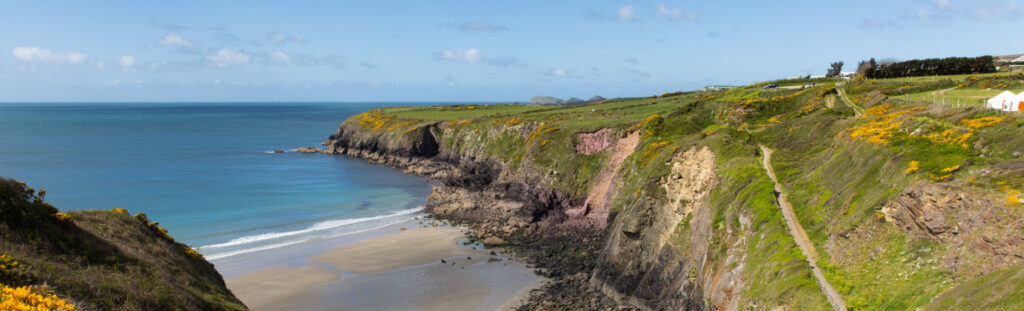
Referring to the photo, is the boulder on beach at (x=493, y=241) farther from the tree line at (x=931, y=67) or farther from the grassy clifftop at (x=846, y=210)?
the tree line at (x=931, y=67)

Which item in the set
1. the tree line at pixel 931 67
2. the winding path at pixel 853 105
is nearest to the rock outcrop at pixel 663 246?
the winding path at pixel 853 105

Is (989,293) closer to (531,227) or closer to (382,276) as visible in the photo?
(382,276)

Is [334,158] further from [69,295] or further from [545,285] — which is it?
[69,295]

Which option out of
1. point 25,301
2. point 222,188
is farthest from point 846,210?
point 222,188

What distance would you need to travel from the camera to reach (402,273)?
35.7 meters

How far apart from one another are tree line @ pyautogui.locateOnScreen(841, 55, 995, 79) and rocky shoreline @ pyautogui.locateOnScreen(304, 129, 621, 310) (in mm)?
49909

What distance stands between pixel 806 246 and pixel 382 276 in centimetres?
2661

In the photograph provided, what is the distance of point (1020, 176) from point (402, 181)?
64701 millimetres

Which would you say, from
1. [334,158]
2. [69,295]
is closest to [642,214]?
[69,295]

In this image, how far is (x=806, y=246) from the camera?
19.4 m

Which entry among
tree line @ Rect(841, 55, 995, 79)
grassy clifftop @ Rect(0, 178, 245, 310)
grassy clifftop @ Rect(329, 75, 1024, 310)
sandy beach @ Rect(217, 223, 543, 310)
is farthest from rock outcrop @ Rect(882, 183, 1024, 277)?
tree line @ Rect(841, 55, 995, 79)

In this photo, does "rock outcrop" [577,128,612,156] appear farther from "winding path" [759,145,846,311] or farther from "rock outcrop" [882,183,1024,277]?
"rock outcrop" [882,183,1024,277]

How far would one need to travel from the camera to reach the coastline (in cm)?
3098

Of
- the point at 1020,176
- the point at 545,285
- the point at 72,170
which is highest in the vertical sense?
the point at 1020,176
